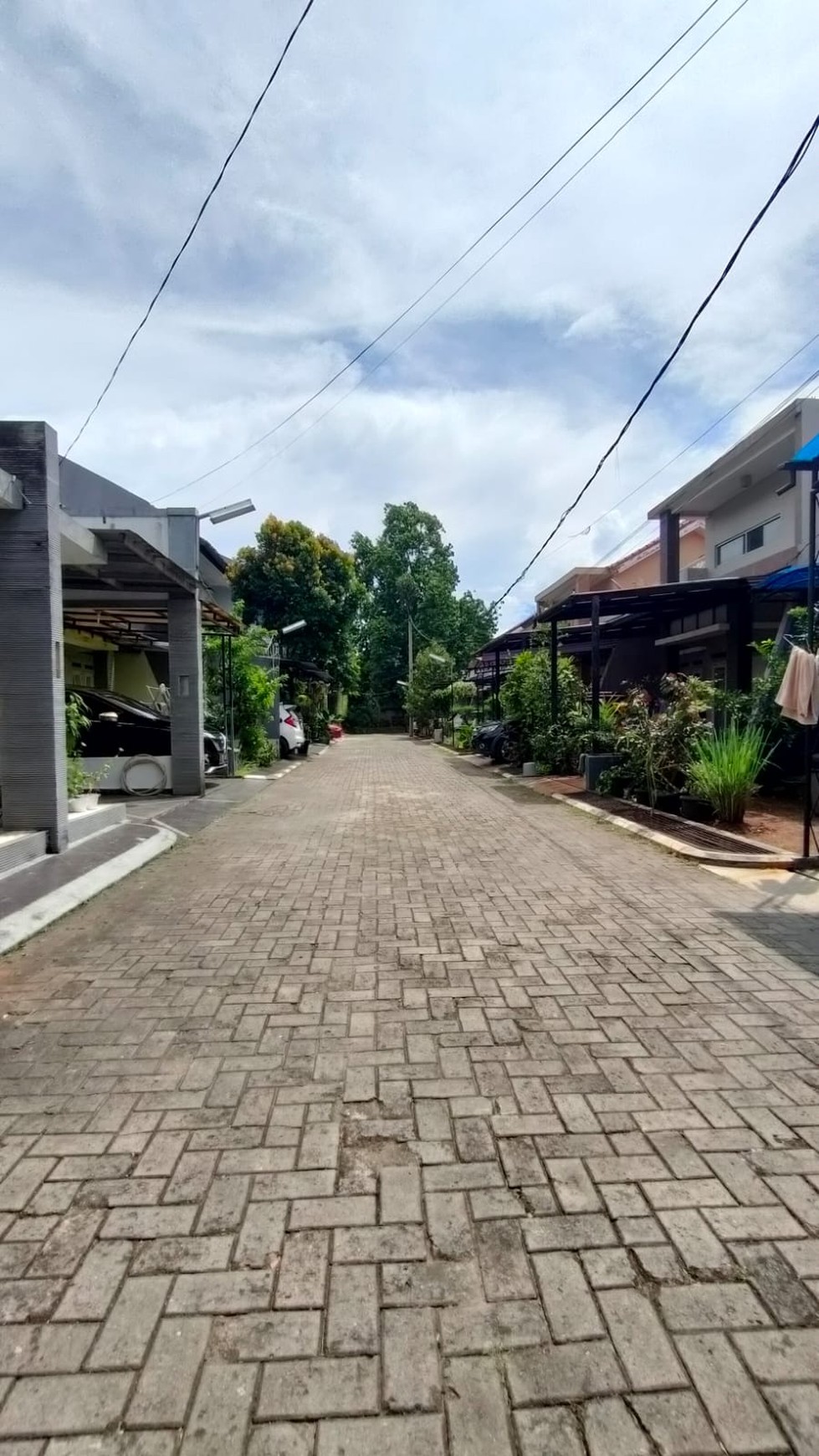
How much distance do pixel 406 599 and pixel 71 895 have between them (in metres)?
48.8

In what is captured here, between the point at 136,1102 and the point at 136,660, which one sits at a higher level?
the point at 136,660

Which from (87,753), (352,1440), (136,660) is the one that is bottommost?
(352,1440)

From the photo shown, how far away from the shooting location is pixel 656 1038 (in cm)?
369

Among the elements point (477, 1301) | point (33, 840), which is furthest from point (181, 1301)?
point (33, 840)

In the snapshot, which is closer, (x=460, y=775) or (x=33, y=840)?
(x=33, y=840)

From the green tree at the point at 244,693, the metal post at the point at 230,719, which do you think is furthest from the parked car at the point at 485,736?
the metal post at the point at 230,719

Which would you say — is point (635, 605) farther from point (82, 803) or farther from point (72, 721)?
point (82, 803)

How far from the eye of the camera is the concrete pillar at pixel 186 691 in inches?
491

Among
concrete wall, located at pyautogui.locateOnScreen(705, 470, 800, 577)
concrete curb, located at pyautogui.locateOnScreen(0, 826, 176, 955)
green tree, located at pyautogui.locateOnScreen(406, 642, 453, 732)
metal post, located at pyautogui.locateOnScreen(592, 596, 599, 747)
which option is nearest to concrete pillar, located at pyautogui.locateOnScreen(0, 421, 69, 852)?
concrete curb, located at pyautogui.locateOnScreen(0, 826, 176, 955)

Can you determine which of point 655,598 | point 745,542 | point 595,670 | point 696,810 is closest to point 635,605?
point 655,598

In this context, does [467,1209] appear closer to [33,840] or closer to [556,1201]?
[556,1201]

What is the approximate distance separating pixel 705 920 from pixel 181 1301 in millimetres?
4404

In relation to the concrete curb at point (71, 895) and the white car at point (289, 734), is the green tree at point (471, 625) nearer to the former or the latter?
the white car at point (289, 734)

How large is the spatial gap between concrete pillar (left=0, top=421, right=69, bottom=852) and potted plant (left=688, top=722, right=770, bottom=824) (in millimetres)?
6824
